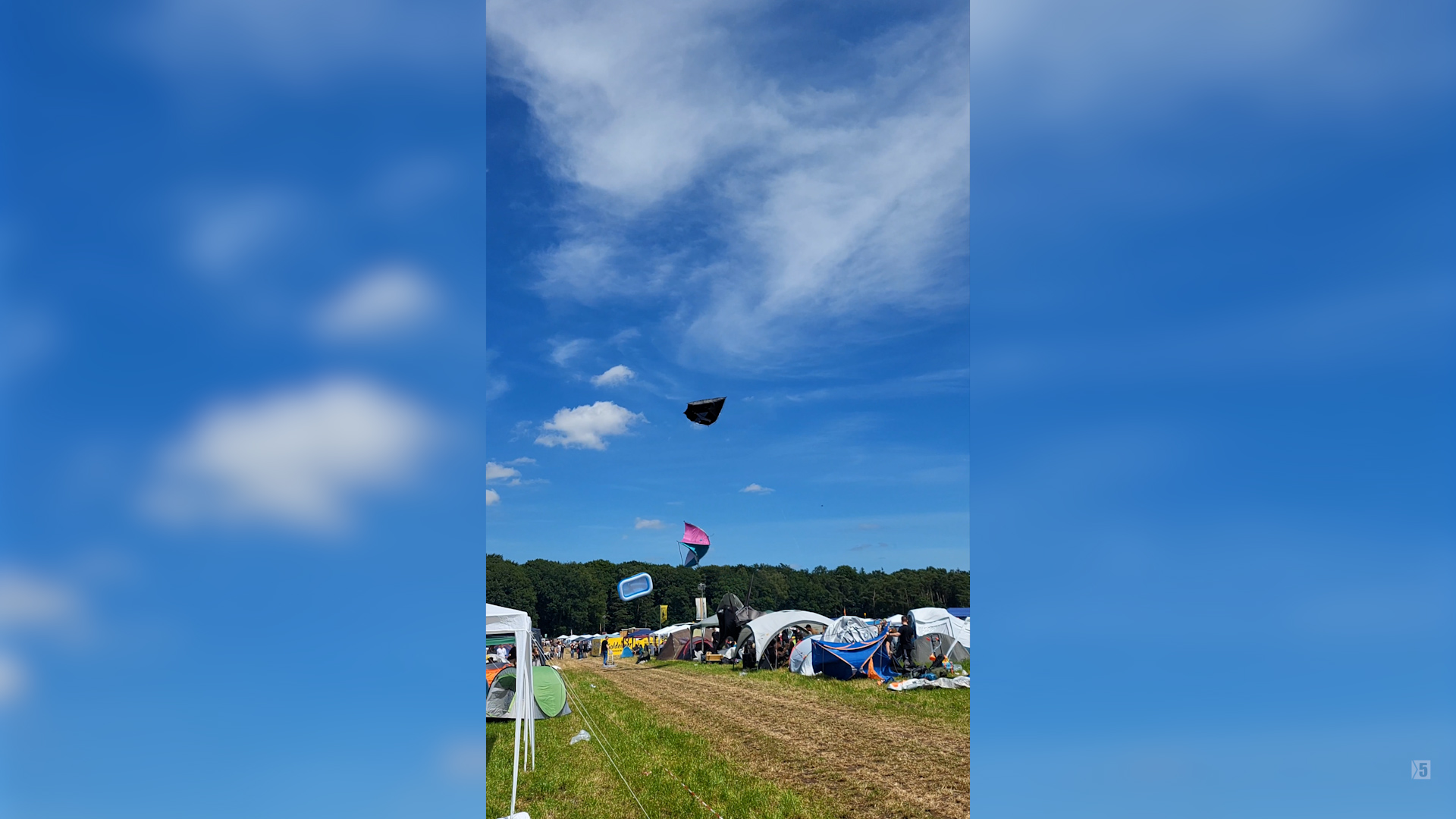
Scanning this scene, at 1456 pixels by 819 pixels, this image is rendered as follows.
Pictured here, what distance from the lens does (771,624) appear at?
1033 centimetres

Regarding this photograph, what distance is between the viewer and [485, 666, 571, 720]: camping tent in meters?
5.23

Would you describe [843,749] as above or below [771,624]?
above

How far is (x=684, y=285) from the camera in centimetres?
496

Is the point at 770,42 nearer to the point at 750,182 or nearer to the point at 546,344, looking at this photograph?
the point at 750,182

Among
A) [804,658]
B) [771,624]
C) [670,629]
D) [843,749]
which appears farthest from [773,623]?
[843,749]

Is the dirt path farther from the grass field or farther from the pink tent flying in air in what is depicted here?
the pink tent flying in air

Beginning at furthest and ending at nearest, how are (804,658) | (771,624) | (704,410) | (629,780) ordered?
1. (771,624)
2. (804,658)
3. (704,410)
4. (629,780)

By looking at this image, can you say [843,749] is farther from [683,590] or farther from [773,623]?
[773,623]

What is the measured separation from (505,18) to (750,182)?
1.61m

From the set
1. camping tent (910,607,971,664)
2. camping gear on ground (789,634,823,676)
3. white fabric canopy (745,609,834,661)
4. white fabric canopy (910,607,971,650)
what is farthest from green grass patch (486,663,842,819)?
white fabric canopy (745,609,834,661)

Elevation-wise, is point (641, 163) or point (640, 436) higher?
point (641, 163)

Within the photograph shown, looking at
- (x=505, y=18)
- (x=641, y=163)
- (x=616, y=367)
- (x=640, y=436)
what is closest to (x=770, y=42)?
(x=641, y=163)

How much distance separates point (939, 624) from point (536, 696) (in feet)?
18.2

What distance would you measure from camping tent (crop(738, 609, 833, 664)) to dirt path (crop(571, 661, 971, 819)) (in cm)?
303
